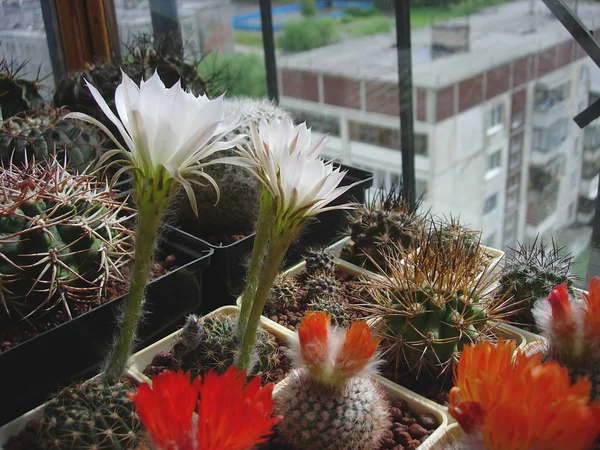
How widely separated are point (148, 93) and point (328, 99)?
201cm

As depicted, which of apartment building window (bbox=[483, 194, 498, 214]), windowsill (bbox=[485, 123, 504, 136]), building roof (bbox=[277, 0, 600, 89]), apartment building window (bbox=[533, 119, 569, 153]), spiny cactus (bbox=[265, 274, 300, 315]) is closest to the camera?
spiny cactus (bbox=[265, 274, 300, 315])

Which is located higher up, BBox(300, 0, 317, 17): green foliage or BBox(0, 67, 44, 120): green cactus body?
BBox(300, 0, 317, 17): green foliage

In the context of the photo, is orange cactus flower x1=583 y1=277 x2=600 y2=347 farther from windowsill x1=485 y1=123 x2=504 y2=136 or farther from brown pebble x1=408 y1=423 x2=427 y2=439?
windowsill x1=485 y1=123 x2=504 y2=136

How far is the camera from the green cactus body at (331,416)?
77 centimetres

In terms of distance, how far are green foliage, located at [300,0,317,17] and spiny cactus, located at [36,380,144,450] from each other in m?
2.09

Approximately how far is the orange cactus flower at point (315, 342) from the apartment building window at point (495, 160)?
1811mm

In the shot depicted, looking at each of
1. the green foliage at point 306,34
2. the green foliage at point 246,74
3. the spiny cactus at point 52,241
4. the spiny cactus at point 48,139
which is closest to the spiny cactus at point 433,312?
the spiny cactus at point 52,241

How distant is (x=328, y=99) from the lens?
8.77ft

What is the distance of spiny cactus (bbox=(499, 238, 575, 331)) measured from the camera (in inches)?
39.9

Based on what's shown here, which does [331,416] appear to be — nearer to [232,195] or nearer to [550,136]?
[232,195]

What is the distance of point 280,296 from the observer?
1.12 m

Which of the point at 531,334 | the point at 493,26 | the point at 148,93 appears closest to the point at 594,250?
the point at 531,334

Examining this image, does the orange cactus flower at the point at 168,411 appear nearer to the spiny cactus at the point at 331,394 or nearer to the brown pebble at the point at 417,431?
the spiny cactus at the point at 331,394

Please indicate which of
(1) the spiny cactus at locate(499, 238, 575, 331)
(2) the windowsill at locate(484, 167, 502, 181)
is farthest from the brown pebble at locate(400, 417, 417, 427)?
(2) the windowsill at locate(484, 167, 502, 181)
